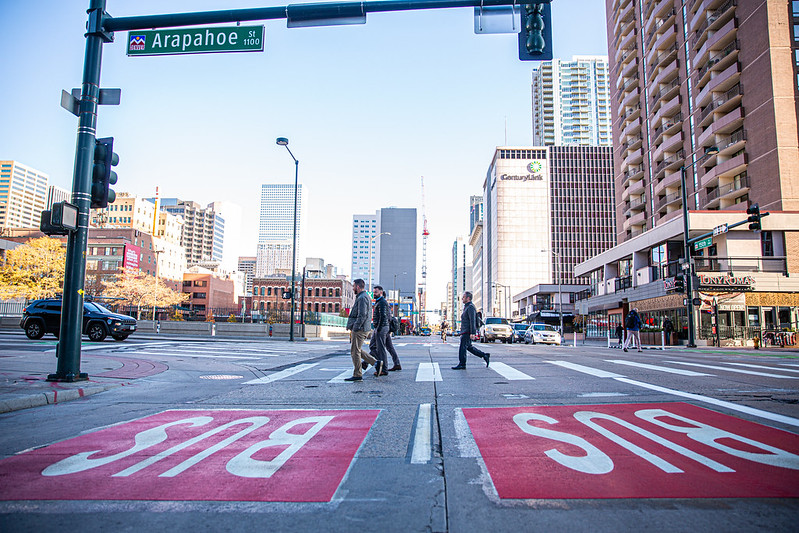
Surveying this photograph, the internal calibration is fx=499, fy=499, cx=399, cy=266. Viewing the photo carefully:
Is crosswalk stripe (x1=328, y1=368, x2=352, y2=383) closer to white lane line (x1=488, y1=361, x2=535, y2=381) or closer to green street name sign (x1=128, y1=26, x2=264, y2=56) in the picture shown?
white lane line (x1=488, y1=361, x2=535, y2=381)

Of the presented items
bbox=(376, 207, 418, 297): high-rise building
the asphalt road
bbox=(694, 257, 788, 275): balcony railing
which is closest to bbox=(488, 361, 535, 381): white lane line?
the asphalt road

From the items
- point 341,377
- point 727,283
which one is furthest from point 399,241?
point 341,377

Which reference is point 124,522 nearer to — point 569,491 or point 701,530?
point 569,491

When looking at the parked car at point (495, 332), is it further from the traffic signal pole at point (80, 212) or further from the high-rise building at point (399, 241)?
the high-rise building at point (399, 241)

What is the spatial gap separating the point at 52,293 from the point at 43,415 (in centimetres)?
5171

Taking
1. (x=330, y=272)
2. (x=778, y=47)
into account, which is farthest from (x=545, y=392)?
(x=330, y=272)

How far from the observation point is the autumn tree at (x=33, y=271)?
1828 inches

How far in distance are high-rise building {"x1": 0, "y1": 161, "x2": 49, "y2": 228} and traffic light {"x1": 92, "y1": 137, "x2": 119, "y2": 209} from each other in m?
Result: 182

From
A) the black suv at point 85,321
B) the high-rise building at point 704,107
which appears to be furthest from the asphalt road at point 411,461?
the high-rise building at point 704,107

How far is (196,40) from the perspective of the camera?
28.5 ft

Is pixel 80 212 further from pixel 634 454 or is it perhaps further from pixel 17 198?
pixel 17 198

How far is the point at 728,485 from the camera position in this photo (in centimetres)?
319

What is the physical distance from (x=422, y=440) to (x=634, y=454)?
5.74ft

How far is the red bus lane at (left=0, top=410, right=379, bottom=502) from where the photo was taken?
3.24 m
